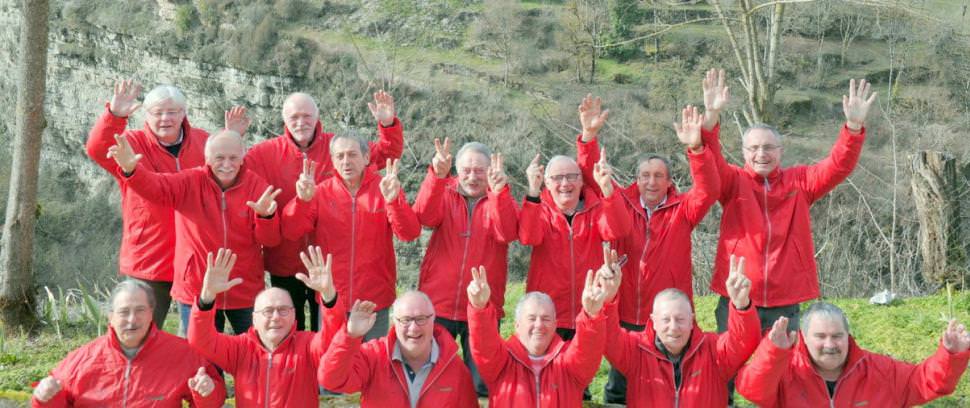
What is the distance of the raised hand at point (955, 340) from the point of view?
5.81m

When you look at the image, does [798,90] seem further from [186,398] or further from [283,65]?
[186,398]

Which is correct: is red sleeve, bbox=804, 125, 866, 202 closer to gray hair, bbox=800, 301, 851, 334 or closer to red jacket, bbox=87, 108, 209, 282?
gray hair, bbox=800, 301, 851, 334

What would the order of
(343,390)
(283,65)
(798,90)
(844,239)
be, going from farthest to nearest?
(283,65) < (798,90) < (844,239) < (343,390)

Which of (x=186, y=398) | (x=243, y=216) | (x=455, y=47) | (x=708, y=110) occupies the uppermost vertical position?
(x=455, y=47)

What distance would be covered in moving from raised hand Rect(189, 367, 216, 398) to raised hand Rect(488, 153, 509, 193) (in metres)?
2.15

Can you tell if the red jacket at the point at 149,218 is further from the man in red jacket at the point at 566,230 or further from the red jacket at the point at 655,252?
the red jacket at the point at 655,252

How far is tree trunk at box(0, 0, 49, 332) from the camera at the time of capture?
981 centimetres

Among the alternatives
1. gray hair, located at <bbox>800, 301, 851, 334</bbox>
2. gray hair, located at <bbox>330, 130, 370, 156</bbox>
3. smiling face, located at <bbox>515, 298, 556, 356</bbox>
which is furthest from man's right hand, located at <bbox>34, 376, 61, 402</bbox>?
gray hair, located at <bbox>800, 301, 851, 334</bbox>

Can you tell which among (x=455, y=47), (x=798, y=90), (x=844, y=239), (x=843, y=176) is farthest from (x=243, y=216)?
(x=455, y=47)

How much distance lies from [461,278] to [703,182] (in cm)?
174

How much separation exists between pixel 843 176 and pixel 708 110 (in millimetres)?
1054

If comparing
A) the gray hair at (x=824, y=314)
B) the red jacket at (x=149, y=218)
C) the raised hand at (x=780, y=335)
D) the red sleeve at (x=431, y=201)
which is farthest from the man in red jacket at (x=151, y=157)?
the gray hair at (x=824, y=314)

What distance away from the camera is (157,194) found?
21.9ft

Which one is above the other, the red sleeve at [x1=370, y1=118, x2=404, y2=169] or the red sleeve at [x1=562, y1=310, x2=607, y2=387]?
the red sleeve at [x1=370, y1=118, x2=404, y2=169]
